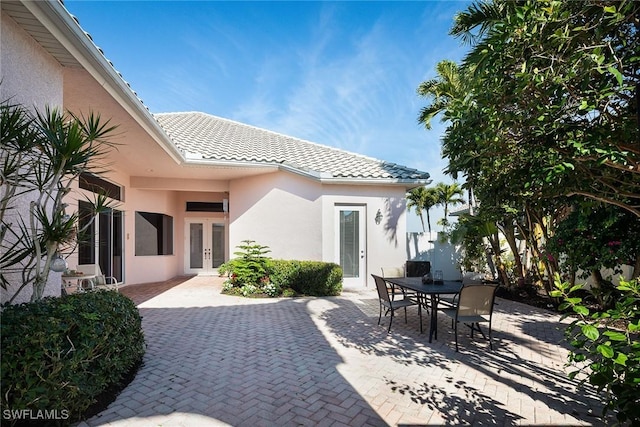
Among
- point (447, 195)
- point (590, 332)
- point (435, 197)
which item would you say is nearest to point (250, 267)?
point (590, 332)

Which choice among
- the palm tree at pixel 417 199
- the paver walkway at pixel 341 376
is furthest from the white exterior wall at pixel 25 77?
the palm tree at pixel 417 199

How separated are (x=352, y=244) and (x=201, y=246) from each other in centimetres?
803

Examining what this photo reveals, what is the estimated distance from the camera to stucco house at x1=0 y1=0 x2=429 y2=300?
10023 millimetres

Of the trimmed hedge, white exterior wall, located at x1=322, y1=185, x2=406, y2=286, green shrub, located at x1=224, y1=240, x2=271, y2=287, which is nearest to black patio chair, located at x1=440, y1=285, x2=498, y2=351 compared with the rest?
the trimmed hedge

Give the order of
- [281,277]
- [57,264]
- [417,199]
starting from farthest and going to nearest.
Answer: [417,199]
[281,277]
[57,264]

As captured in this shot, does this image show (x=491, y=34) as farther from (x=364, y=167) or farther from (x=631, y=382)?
(x=364, y=167)

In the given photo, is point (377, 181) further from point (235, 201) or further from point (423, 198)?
point (423, 198)

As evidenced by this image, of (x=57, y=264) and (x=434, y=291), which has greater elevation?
(x=57, y=264)

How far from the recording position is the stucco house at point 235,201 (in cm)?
1002

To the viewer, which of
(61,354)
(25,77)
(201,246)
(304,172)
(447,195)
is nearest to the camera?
(61,354)

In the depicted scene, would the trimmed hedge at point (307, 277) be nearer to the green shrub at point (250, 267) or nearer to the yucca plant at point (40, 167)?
the green shrub at point (250, 267)

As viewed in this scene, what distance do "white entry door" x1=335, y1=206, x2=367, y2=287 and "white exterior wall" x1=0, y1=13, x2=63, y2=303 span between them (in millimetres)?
7977

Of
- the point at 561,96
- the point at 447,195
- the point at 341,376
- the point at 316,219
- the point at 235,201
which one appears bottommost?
the point at 341,376

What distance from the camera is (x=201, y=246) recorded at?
15234mm
